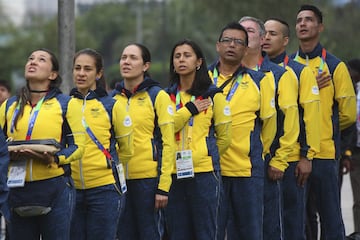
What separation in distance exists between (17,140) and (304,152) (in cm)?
303

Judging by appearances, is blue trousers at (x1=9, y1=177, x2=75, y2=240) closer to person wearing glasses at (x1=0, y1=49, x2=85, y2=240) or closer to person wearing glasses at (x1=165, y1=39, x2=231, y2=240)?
person wearing glasses at (x1=0, y1=49, x2=85, y2=240)

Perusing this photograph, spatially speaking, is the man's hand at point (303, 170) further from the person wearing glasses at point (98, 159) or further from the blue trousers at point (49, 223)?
the blue trousers at point (49, 223)

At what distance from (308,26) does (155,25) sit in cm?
8689

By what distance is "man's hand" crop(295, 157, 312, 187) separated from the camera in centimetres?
940

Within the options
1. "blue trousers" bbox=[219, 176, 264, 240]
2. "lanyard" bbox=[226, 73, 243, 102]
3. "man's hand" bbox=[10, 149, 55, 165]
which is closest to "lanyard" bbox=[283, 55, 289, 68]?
"lanyard" bbox=[226, 73, 243, 102]

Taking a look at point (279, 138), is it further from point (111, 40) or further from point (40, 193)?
point (111, 40)

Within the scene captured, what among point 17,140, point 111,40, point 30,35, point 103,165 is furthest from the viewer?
point 111,40

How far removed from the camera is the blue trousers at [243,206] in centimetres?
871

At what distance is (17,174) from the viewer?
7.51 m

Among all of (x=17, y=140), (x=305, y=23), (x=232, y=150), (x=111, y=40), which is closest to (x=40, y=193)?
(x=17, y=140)

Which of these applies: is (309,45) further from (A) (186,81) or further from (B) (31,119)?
(B) (31,119)

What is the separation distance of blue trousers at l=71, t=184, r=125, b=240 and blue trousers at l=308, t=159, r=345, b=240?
2384mm

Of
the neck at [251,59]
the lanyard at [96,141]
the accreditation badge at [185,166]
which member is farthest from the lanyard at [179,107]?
the neck at [251,59]

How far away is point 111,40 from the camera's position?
106 m
